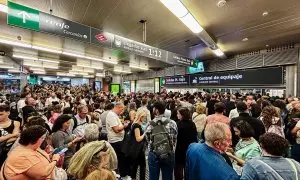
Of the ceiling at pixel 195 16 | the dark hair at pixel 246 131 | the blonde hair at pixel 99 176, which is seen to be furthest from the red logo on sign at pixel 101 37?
the blonde hair at pixel 99 176

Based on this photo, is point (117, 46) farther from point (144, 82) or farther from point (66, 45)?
point (144, 82)

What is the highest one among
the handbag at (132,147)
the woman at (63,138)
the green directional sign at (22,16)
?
the green directional sign at (22,16)

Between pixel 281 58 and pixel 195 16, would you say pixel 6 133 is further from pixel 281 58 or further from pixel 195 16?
pixel 281 58

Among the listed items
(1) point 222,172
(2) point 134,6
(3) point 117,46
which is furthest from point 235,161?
(3) point 117,46

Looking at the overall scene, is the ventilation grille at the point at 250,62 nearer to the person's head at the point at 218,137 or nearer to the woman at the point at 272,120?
the woman at the point at 272,120

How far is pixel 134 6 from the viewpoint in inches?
205

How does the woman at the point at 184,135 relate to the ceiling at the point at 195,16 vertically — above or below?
below

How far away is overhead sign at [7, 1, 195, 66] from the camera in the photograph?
13.1 ft

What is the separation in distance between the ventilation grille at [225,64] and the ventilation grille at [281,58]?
1.86m

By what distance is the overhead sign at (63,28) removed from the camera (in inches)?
157

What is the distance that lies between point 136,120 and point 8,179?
5.92ft

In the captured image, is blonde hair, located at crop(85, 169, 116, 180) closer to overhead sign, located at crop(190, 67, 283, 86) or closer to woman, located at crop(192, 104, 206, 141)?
woman, located at crop(192, 104, 206, 141)

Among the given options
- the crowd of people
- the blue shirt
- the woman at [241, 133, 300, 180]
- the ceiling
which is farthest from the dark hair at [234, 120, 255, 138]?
the ceiling

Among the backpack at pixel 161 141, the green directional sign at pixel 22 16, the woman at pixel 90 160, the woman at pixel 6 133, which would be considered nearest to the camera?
the woman at pixel 90 160
